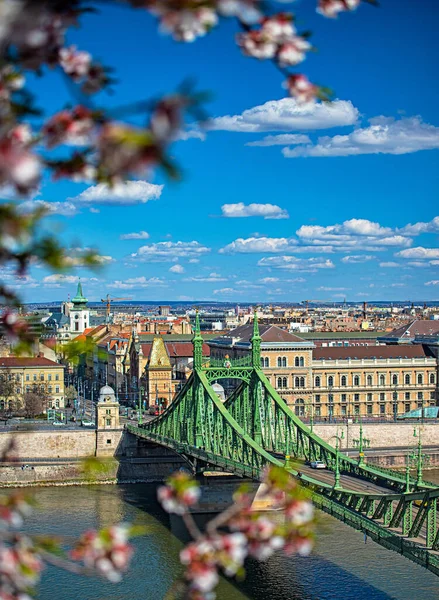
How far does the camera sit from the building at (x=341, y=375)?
6103 centimetres

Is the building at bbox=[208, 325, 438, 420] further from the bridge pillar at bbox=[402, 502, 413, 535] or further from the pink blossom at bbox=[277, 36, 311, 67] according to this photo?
the pink blossom at bbox=[277, 36, 311, 67]

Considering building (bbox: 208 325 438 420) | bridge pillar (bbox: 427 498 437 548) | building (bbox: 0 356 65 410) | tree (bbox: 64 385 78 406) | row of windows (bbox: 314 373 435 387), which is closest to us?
bridge pillar (bbox: 427 498 437 548)

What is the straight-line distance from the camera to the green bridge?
25.1m

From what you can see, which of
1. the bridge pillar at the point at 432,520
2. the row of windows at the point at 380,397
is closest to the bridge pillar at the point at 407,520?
the bridge pillar at the point at 432,520

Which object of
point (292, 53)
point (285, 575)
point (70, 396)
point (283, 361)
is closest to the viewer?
point (292, 53)

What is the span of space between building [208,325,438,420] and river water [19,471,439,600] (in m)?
25.5

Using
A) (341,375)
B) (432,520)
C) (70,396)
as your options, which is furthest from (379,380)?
(432,520)

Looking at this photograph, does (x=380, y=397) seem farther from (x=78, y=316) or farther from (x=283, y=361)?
(x=78, y=316)

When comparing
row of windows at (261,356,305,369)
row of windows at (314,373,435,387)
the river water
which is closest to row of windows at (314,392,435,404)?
row of windows at (314,373,435,387)

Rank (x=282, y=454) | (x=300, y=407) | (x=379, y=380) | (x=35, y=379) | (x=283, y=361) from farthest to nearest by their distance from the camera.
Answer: (x=35, y=379) → (x=379, y=380) → (x=300, y=407) → (x=283, y=361) → (x=282, y=454)

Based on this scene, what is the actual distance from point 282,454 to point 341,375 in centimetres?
2272

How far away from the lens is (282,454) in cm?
4000

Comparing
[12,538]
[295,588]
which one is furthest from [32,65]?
[295,588]

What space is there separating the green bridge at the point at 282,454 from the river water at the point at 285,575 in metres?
1.43
